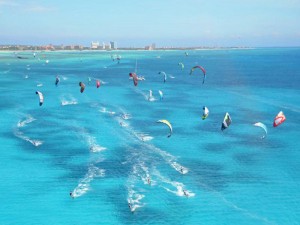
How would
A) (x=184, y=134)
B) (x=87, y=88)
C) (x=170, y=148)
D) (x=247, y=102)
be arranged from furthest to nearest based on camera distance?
1. (x=87, y=88)
2. (x=247, y=102)
3. (x=184, y=134)
4. (x=170, y=148)

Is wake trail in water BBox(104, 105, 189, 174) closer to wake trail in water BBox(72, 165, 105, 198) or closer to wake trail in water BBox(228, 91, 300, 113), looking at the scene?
wake trail in water BBox(72, 165, 105, 198)

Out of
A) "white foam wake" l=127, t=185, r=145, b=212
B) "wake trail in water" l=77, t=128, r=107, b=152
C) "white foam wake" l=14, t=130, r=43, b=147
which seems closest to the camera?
"white foam wake" l=127, t=185, r=145, b=212

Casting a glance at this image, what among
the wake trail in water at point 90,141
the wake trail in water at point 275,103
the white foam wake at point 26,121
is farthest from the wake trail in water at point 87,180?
the wake trail in water at point 275,103

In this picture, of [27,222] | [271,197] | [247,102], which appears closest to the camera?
[27,222]

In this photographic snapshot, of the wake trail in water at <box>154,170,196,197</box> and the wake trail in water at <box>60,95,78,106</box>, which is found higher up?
the wake trail in water at <box>154,170,196,197</box>

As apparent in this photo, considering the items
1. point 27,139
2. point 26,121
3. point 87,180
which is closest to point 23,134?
point 27,139

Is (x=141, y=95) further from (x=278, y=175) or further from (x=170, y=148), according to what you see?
(x=278, y=175)

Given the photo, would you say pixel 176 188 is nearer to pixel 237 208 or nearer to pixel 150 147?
pixel 237 208

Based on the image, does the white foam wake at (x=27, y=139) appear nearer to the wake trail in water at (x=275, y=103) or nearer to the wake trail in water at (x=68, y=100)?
the wake trail in water at (x=68, y=100)

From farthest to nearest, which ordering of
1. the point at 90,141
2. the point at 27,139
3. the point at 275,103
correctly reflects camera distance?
the point at 275,103
the point at 27,139
the point at 90,141

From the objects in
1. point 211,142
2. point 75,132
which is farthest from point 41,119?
point 211,142

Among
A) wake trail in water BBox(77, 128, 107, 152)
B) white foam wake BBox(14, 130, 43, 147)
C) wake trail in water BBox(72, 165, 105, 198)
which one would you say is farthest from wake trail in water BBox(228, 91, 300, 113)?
white foam wake BBox(14, 130, 43, 147)
